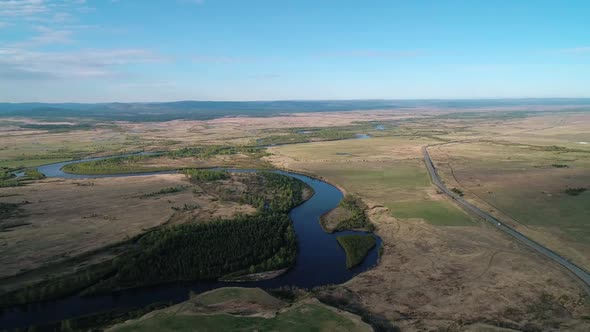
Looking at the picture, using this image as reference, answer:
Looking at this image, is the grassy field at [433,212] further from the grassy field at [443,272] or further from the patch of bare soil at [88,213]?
the patch of bare soil at [88,213]

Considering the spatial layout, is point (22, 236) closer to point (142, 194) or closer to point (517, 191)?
point (142, 194)

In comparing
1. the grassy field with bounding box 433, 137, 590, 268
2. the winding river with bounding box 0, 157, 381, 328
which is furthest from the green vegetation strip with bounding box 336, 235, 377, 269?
the grassy field with bounding box 433, 137, 590, 268

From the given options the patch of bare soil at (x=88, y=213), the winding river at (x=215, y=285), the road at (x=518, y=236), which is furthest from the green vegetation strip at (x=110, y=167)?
the road at (x=518, y=236)

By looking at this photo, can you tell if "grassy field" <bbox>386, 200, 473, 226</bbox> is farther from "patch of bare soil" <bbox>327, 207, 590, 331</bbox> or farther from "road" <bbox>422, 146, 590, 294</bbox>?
"patch of bare soil" <bbox>327, 207, 590, 331</bbox>

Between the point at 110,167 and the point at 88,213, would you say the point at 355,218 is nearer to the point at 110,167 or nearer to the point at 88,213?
the point at 88,213

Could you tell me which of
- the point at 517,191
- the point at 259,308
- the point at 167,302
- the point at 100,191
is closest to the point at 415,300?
the point at 259,308
